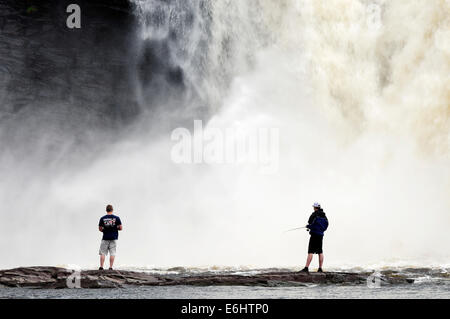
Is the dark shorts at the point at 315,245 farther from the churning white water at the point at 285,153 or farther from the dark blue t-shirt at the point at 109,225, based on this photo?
the churning white water at the point at 285,153

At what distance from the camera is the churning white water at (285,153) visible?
24578mm

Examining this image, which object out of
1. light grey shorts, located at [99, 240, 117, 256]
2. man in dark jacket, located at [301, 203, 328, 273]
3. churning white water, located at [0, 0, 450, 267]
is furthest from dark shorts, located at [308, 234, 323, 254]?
churning white water, located at [0, 0, 450, 267]

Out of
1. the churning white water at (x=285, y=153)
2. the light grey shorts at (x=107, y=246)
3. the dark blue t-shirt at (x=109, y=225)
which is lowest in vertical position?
the light grey shorts at (x=107, y=246)

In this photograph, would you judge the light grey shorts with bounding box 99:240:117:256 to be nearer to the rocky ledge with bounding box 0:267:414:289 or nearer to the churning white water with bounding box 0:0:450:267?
the rocky ledge with bounding box 0:267:414:289

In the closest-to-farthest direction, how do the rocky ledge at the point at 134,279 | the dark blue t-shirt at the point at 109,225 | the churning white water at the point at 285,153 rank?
the rocky ledge at the point at 134,279 → the dark blue t-shirt at the point at 109,225 → the churning white water at the point at 285,153

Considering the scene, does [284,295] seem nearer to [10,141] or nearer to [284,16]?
[284,16]

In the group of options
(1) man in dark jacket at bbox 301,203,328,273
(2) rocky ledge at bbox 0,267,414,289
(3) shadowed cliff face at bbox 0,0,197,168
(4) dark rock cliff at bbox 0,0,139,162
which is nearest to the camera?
(2) rocky ledge at bbox 0,267,414,289

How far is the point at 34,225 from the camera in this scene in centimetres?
2891

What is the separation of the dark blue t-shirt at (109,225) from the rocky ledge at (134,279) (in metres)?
0.86

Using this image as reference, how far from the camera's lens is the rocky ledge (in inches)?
572

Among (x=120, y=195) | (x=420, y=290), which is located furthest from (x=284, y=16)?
(x=420, y=290)

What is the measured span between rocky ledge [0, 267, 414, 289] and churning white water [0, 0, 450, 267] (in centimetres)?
697

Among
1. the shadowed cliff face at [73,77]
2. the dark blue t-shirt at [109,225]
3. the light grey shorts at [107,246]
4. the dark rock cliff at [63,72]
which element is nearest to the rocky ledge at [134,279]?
the light grey shorts at [107,246]

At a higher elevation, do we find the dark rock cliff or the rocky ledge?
the dark rock cliff
